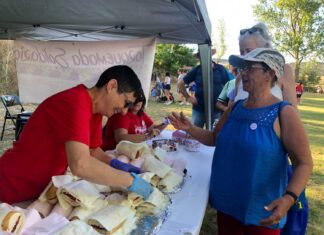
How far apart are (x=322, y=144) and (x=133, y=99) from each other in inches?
277

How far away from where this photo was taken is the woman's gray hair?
2053 mm

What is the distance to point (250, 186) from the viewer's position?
4.98ft

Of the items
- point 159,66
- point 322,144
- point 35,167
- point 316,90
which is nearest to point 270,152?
point 35,167

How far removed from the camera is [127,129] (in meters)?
2.76

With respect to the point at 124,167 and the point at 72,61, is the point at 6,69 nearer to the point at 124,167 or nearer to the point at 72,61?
the point at 72,61

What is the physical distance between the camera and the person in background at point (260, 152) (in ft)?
4.71

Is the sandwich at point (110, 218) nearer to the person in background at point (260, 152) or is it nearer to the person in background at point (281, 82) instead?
the person in background at point (260, 152)

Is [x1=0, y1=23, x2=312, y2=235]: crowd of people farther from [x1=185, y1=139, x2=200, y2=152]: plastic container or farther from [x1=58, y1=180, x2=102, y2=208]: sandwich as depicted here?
[x1=185, y1=139, x2=200, y2=152]: plastic container

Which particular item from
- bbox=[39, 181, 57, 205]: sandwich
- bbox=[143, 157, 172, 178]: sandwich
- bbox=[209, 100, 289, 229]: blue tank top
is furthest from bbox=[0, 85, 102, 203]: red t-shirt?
bbox=[209, 100, 289, 229]: blue tank top

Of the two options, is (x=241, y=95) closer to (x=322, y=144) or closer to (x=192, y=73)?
(x=192, y=73)

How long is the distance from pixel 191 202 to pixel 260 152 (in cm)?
42

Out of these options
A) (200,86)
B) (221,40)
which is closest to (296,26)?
(221,40)

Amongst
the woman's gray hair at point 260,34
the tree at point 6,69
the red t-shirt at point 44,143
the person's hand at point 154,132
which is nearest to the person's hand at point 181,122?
the woman's gray hair at point 260,34

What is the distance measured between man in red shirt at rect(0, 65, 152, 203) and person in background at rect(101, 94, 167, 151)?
1147 mm
